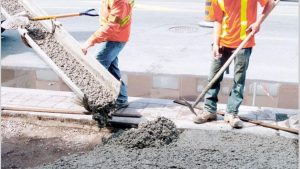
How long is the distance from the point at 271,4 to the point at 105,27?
6.53 feet

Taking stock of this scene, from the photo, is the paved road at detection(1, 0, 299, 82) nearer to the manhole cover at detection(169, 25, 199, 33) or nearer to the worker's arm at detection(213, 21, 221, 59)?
the manhole cover at detection(169, 25, 199, 33)

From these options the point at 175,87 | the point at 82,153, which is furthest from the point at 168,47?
the point at 82,153

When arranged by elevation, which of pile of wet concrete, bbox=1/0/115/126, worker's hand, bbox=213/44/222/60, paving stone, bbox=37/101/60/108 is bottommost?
paving stone, bbox=37/101/60/108

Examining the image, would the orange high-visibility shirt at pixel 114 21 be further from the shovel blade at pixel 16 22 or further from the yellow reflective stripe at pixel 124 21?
the shovel blade at pixel 16 22

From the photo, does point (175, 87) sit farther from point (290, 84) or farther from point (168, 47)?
point (168, 47)

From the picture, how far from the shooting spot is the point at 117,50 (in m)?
5.48

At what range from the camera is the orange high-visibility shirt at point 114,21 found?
5044 millimetres

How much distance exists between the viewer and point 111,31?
5.18 meters

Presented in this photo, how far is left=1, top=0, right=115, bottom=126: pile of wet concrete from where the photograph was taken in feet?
16.4

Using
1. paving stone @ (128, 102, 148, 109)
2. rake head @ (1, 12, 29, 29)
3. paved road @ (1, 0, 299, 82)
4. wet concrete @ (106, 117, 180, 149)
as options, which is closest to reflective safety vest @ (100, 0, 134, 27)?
paving stone @ (128, 102, 148, 109)

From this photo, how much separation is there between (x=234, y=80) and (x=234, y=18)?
76cm

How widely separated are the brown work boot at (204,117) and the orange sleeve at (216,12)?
1152 mm

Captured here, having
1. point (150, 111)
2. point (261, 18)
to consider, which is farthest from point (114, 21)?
point (261, 18)

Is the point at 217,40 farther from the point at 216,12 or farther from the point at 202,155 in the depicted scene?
the point at 202,155
